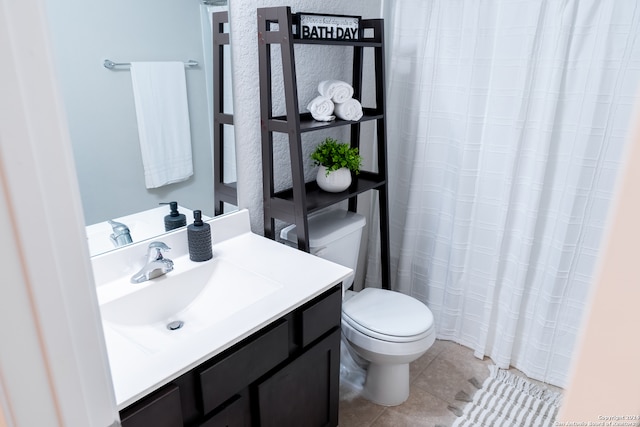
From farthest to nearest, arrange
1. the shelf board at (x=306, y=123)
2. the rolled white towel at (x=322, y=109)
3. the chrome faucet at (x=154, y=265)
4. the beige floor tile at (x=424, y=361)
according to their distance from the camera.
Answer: the beige floor tile at (x=424, y=361)
the rolled white towel at (x=322, y=109)
the shelf board at (x=306, y=123)
the chrome faucet at (x=154, y=265)

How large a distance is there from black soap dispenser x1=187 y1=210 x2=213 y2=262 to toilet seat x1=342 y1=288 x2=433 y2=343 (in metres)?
0.68

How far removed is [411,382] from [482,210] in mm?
908

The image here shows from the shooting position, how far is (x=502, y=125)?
1986 millimetres

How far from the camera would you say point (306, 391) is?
1.54 m

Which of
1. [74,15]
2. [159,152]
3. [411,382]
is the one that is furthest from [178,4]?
[411,382]

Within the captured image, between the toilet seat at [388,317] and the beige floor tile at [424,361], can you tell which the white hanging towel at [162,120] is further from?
the beige floor tile at [424,361]

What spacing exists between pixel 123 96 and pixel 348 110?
34.3 inches

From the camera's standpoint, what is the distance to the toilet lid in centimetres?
180

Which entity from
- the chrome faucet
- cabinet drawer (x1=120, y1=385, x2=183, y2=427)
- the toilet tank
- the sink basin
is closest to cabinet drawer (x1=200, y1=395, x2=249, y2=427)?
cabinet drawer (x1=120, y1=385, x2=183, y2=427)

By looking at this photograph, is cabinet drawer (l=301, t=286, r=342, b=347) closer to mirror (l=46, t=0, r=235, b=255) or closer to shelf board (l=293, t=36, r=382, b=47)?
mirror (l=46, t=0, r=235, b=255)

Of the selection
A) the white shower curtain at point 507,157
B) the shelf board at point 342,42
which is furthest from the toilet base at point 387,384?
the shelf board at point 342,42

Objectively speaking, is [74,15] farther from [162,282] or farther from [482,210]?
[482,210]

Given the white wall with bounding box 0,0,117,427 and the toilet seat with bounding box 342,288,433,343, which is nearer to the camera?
the white wall with bounding box 0,0,117,427

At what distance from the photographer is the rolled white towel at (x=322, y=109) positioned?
5.86 ft
